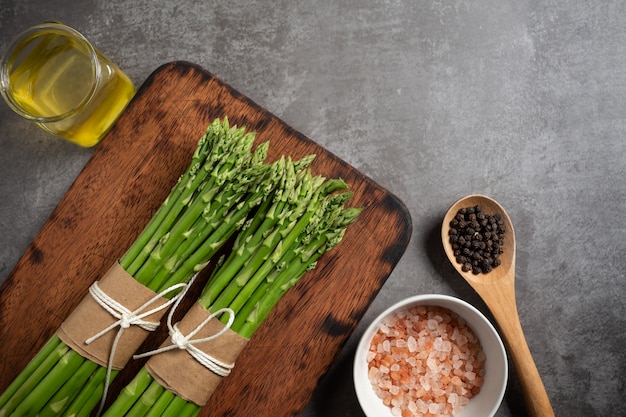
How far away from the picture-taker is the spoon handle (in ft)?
5.01

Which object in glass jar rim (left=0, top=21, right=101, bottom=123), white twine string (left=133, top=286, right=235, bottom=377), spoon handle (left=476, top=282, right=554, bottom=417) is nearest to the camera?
white twine string (left=133, top=286, right=235, bottom=377)

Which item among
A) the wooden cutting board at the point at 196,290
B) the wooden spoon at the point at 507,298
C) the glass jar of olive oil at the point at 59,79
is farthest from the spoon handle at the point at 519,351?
the glass jar of olive oil at the point at 59,79

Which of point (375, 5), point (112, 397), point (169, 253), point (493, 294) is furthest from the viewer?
point (375, 5)

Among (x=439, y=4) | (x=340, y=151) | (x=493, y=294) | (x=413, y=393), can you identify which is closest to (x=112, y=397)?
(x=413, y=393)

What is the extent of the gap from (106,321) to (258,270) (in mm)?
377

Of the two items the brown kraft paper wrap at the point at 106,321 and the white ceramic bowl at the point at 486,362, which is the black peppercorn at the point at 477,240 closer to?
the white ceramic bowl at the point at 486,362

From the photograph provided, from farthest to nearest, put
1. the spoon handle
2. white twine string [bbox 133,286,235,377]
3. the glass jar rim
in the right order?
1. the spoon handle
2. the glass jar rim
3. white twine string [bbox 133,286,235,377]

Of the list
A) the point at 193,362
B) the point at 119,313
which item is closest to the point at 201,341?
the point at 193,362

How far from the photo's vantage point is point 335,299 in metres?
1.39

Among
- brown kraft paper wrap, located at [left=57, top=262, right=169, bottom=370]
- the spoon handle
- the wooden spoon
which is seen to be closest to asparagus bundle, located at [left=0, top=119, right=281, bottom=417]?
brown kraft paper wrap, located at [left=57, top=262, right=169, bottom=370]

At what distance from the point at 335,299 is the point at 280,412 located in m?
0.33

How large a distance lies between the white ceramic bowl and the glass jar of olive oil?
944 mm

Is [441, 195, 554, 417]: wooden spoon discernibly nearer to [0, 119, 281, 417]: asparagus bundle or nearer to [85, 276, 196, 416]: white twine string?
[0, 119, 281, 417]: asparagus bundle

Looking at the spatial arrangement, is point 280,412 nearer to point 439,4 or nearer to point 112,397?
point 112,397
